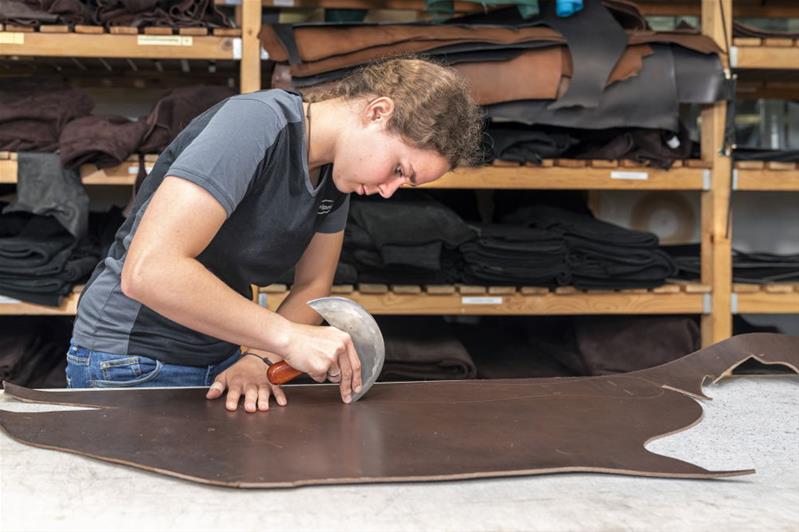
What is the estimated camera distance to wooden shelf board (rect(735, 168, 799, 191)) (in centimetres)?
288

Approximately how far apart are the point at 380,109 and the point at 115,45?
1610 mm

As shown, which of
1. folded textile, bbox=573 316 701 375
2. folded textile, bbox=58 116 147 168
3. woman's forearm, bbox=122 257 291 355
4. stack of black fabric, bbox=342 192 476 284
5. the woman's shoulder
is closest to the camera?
woman's forearm, bbox=122 257 291 355

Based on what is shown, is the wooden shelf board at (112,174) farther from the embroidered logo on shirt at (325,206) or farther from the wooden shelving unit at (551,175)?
the embroidered logo on shirt at (325,206)

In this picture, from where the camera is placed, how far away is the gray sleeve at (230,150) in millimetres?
1226

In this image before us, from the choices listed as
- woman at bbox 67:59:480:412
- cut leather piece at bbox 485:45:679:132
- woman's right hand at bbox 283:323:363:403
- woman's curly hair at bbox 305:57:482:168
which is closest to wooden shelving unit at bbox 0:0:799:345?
cut leather piece at bbox 485:45:679:132

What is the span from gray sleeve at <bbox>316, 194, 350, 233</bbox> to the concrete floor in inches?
28.0

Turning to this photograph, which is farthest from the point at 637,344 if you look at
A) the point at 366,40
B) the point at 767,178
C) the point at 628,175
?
the point at 366,40

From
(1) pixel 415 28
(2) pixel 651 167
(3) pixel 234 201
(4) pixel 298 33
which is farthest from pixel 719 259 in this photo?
(3) pixel 234 201

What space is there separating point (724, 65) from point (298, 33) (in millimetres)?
1418

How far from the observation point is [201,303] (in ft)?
4.11

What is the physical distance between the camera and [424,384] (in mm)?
1656

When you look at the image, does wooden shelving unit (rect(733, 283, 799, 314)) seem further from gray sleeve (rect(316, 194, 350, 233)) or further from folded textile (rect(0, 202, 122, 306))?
folded textile (rect(0, 202, 122, 306))

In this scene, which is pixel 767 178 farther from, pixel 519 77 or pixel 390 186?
pixel 390 186

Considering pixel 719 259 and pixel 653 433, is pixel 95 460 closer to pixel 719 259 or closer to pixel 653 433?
pixel 653 433
